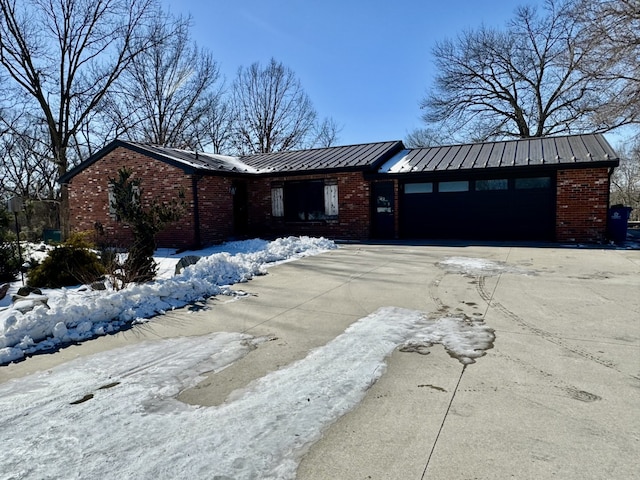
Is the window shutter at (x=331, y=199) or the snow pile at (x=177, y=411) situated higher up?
the window shutter at (x=331, y=199)

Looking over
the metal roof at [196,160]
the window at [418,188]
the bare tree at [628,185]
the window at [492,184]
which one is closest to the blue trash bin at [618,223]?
the window at [492,184]

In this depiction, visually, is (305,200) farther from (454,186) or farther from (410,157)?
(454,186)

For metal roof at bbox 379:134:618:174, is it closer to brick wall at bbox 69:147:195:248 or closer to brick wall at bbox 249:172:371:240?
brick wall at bbox 249:172:371:240

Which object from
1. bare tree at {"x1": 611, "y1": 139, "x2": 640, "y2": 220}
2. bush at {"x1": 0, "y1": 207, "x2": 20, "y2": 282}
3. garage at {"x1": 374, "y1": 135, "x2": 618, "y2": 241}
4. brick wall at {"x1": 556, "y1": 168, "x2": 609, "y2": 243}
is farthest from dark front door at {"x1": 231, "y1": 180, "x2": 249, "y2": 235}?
bare tree at {"x1": 611, "y1": 139, "x2": 640, "y2": 220}

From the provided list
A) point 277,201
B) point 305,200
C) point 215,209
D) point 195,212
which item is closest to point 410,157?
point 305,200

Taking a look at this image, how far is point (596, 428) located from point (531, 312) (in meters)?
2.91

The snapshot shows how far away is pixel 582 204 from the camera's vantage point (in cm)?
1227

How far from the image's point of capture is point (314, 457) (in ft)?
7.91

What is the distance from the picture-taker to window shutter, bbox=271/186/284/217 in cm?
1633

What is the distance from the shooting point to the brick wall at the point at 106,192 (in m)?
13.8

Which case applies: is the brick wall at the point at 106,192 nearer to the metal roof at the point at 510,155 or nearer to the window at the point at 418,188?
the metal roof at the point at 510,155

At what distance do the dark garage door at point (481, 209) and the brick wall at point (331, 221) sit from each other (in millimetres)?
1497

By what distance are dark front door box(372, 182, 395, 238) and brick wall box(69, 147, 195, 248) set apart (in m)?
6.59

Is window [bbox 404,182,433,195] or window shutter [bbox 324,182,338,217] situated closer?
window [bbox 404,182,433,195]
